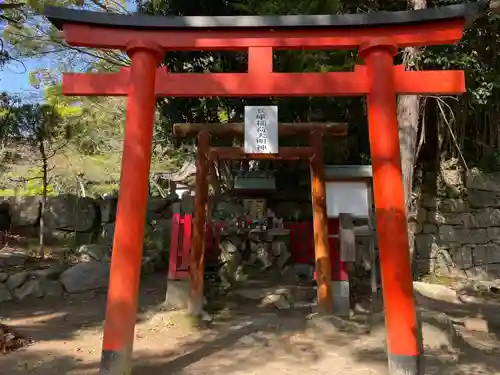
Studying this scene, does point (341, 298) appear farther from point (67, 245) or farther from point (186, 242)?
point (67, 245)

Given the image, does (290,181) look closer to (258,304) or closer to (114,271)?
(258,304)

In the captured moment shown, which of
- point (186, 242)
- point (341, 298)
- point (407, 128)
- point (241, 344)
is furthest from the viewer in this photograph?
point (407, 128)

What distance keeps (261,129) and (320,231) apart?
7.42ft

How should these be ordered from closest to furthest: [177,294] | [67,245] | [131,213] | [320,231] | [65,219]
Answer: [131,213], [320,231], [177,294], [67,245], [65,219]

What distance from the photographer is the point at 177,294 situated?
6.96m

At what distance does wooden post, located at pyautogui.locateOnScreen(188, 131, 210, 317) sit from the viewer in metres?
6.40

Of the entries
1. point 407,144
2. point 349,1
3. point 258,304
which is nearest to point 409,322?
point 258,304

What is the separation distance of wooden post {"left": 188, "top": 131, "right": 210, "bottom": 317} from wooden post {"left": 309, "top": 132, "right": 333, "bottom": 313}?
1590mm

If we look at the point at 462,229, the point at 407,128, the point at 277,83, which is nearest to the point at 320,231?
the point at 277,83

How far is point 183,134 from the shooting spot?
679 centimetres

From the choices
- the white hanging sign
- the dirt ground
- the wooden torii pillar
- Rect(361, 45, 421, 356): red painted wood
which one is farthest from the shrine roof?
the dirt ground

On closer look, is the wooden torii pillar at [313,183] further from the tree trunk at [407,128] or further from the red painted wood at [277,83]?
the tree trunk at [407,128]

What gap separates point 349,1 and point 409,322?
7.49m

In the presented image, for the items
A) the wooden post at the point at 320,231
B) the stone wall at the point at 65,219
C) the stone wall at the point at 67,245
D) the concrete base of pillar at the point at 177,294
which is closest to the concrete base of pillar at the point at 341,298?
the wooden post at the point at 320,231
